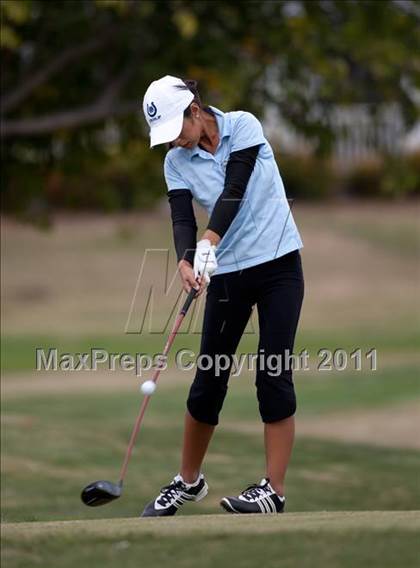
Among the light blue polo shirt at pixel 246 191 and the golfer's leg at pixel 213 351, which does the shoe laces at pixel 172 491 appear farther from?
the light blue polo shirt at pixel 246 191

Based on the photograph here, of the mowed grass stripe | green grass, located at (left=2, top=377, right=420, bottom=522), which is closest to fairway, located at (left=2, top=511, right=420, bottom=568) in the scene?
the mowed grass stripe

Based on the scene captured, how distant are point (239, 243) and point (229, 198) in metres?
0.31

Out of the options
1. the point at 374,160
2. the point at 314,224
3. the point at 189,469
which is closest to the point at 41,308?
the point at 314,224

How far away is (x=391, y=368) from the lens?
773 inches

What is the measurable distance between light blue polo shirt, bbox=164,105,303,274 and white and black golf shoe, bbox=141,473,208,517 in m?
1.20

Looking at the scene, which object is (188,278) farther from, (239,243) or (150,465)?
(150,465)

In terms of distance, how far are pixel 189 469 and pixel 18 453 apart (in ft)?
15.3

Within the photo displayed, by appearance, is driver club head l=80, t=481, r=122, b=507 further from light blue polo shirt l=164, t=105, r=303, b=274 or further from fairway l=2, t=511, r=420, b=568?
light blue polo shirt l=164, t=105, r=303, b=274

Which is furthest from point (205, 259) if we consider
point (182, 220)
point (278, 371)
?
point (278, 371)

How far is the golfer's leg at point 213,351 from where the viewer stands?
707 centimetres

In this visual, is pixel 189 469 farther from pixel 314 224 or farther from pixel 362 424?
pixel 314 224

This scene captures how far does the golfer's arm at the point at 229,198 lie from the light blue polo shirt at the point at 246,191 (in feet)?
0.31

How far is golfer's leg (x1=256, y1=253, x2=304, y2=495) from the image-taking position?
700cm

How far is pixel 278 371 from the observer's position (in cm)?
698
